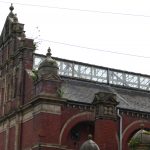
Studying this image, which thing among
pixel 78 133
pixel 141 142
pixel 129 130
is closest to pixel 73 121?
pixel 78 133

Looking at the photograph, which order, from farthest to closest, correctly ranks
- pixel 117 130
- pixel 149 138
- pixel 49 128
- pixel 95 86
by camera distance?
pixel 95 86 < pixel 117 130 < pixel 49 128 < pixel 149 138

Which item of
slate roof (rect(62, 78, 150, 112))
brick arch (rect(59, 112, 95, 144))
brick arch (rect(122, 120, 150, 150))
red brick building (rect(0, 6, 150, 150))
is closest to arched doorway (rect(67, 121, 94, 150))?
red brick building (rect(0, 6, 150, 150))

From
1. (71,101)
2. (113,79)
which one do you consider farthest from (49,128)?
(113,79)

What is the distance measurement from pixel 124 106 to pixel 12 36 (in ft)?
36.1

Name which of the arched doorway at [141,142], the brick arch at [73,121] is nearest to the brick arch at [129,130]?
the brick arch at [73,121]

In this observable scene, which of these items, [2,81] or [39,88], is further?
[2,81]

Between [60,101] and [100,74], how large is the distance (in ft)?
31.2

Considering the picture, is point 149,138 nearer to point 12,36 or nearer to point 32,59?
point 32,59

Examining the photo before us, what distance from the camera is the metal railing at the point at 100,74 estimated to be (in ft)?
137

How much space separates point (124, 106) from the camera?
38.4 m

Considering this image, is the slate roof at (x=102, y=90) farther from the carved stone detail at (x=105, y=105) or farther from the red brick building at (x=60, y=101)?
the carved stone detail at (x=105, y=105)

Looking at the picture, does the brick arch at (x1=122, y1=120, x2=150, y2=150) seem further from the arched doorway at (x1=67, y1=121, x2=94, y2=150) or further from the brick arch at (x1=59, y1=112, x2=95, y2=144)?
the brick arch at (x1=59, y1=112, x2=95, y2=144)

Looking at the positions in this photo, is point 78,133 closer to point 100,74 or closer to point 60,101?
point 60,101

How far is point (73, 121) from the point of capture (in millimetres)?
36000
